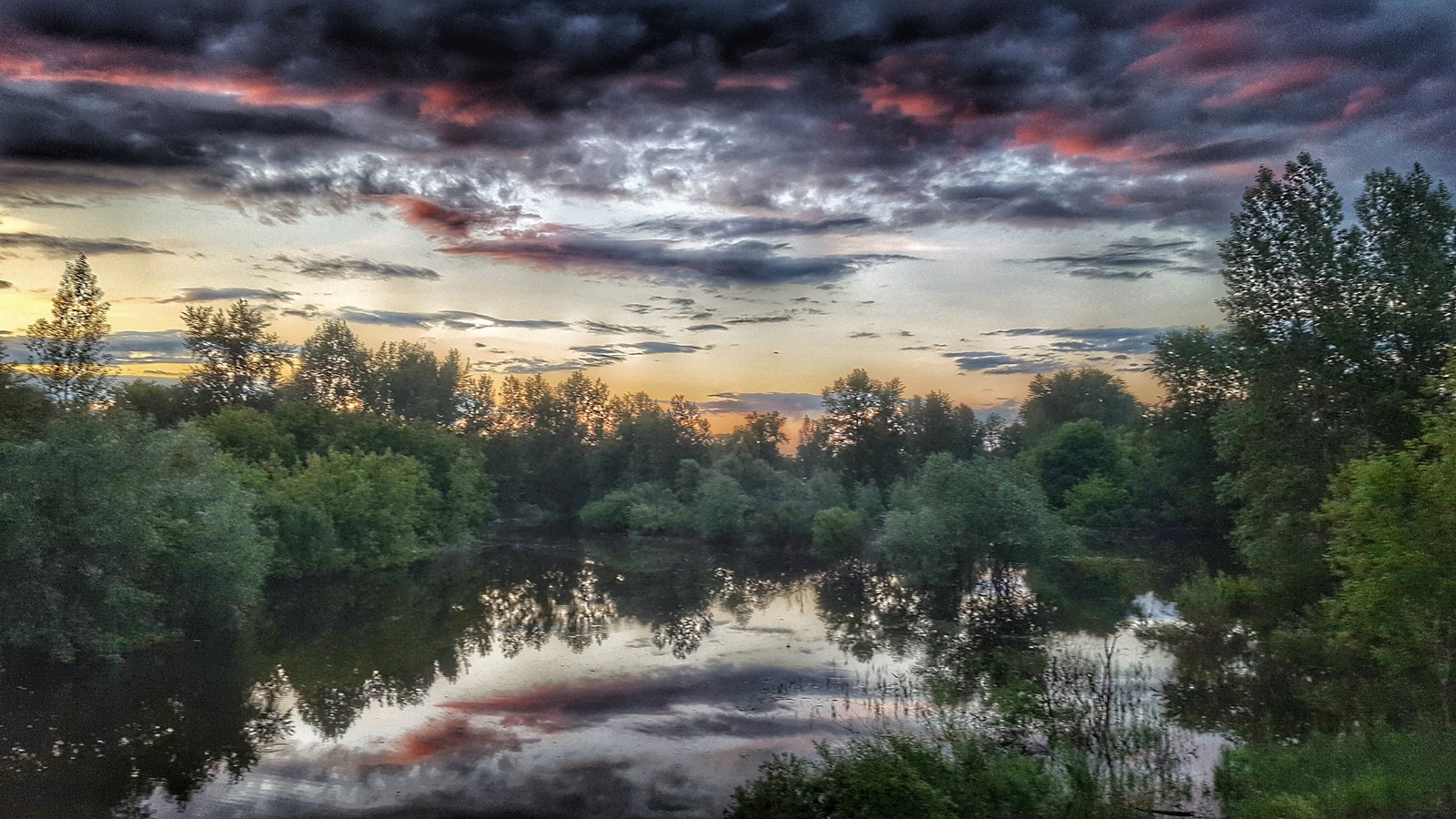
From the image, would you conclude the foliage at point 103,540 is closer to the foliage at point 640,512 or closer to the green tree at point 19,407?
the green tree at point 19,407

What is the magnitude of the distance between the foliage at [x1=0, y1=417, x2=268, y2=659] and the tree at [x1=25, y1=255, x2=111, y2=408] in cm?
504

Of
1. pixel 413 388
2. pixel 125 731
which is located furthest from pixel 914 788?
pixel 413 388

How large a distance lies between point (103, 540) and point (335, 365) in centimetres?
6181

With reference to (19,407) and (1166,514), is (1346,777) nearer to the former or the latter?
(19,407)

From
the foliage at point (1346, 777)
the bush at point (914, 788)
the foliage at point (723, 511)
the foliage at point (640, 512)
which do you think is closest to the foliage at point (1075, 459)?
the foliage at point (723, 511)

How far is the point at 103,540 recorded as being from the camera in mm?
23906

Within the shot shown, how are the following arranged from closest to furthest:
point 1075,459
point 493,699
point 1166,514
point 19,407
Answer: point 493,699 → point 19,407 → point 1166,514 → point 1075,459

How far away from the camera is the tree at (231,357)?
208 ft

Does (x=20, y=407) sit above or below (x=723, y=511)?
above

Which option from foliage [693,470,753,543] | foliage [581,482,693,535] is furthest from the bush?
foliage [581,482,693,535]

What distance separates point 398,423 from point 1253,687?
5660cm

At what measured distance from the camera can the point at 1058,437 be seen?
251ft

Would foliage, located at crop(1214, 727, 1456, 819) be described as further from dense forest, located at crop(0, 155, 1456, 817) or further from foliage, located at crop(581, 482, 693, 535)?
foliage, located at crop(581, 482, 693, 535)

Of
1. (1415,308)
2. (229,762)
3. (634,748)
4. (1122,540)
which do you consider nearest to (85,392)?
(229,762)
